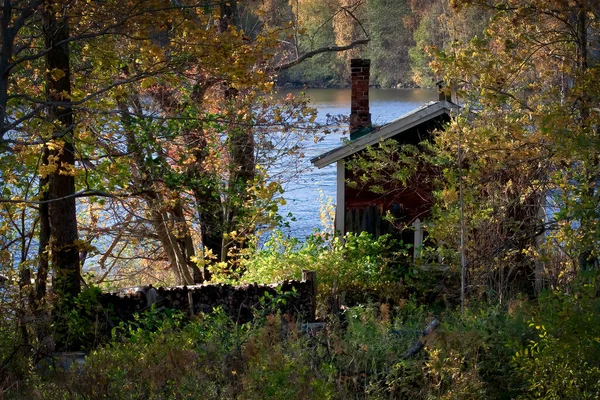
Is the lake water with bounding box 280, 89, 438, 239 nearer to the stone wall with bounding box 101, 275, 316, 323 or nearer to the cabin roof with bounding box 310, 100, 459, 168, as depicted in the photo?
the cabin roof with bounding box 310, 100, 459, 168

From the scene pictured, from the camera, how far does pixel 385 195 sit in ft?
51.5

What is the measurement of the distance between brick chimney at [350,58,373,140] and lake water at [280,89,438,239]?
0.50 meters

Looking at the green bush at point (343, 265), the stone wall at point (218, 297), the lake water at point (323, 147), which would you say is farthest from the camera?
the lake water at point (323, 147)

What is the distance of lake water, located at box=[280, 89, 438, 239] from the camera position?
84.2 ft

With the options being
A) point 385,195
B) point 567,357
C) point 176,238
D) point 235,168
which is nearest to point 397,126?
point 385,195

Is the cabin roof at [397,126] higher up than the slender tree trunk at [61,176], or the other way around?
the cabin roof at [397,126]

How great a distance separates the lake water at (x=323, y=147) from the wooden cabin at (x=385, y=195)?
1082 millimetres

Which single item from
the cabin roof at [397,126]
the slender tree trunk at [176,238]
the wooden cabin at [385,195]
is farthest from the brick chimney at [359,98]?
the slender tree trunk at [176,238]

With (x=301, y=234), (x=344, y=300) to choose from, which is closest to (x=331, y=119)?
(x=344, y=300)

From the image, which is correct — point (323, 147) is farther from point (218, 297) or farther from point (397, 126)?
point (218, 297)

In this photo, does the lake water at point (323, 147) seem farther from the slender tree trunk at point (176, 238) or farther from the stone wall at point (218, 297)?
the stone wall at point (218, 297)

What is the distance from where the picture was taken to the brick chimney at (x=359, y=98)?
55.2 ft

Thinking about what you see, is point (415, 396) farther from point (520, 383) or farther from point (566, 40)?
point (566, 40)

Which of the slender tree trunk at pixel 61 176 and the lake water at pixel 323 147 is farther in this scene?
the lake water at pixel 323 147
